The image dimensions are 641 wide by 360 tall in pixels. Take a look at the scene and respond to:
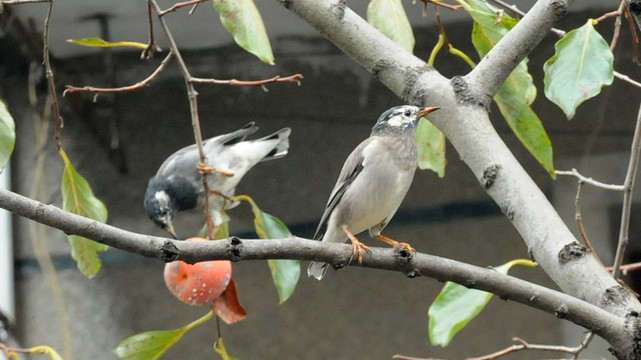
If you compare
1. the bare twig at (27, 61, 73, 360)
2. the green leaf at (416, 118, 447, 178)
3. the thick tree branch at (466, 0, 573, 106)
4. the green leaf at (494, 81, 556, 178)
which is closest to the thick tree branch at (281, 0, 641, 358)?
the thick tree branch at (466, 0, 573, 106)

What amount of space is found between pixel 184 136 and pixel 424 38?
0.69m

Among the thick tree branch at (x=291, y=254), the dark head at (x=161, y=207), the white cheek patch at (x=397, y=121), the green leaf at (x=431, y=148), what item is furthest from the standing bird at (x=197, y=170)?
the thick tree branch at (x=291, y=254)

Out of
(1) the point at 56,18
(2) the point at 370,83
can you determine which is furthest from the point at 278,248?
(2) the point at 370,83

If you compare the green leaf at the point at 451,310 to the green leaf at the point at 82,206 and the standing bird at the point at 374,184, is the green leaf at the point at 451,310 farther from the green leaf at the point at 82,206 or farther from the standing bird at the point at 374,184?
the green leaf at the point at 82,206

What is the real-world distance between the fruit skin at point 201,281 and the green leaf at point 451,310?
0.96 feet

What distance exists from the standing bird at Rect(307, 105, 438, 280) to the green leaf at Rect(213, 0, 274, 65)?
35 centimetres

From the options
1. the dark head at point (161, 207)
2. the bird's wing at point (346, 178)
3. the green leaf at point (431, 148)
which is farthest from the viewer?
the dark head at point (161, 207)

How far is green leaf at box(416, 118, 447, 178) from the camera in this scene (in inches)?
53.1

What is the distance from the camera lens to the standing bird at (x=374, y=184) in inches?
55.4

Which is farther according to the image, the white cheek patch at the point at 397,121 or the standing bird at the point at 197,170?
the standing bird at the point at 197,170

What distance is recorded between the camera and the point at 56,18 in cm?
202

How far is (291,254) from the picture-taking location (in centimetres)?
81

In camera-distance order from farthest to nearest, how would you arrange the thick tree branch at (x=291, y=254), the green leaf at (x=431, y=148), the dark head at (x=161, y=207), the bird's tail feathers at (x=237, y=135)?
the bird's tail feathers at (x=237, y=135), the dark head at (x=161, y=207), the green leaf at (x=431, y=148), the thick tree branch at (x=291, y=254)

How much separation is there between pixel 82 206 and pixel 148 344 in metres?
0.22
